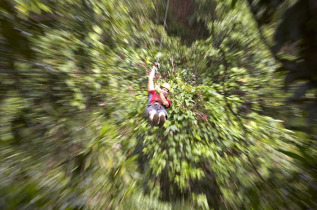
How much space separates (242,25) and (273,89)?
1795mm

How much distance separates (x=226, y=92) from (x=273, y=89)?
120cm

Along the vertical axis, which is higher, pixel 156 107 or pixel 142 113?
pixel 156 107

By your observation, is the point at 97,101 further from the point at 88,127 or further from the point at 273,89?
the point at 273,89

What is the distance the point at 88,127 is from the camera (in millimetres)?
2492

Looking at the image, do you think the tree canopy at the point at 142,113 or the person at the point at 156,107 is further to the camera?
the person at the point at 156,107

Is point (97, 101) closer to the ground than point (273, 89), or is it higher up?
Answer: closer to the ground

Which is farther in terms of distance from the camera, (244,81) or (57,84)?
(244,81)

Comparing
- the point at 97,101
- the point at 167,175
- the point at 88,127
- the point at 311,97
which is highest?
the point at 311,97

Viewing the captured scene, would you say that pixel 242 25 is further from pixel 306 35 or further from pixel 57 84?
pixel 57 84

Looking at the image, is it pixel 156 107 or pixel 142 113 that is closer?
pixel 156 107

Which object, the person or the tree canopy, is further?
Result: the person

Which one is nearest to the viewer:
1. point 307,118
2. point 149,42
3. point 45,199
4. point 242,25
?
point 307,118

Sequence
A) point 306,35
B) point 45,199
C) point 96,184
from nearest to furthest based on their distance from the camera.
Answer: point 306,35 < point 45,199 < point 96,184

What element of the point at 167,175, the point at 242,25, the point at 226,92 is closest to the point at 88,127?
the point at 167,175
